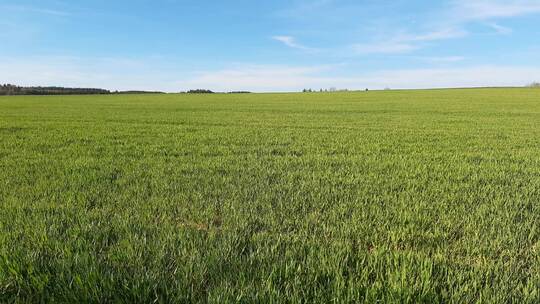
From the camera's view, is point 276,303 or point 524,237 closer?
point 276,303

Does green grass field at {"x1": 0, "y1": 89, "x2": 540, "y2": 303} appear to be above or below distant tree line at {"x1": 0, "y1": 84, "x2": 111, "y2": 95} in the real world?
below

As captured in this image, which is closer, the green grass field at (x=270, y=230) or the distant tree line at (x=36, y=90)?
the green grass field at (x=270, y=230)

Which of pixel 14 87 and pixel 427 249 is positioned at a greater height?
pixel 14 87

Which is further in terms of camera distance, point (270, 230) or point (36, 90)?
point (36, 90)

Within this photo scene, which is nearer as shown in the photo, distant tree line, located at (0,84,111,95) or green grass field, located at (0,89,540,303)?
green grass field, located at (0,89,540,303)

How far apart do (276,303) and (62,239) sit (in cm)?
275

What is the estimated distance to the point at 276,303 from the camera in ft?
9.56

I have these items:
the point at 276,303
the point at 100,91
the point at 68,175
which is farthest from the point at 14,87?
the point at 276,303

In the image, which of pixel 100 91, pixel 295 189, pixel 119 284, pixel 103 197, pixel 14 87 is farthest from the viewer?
pixel 100 91

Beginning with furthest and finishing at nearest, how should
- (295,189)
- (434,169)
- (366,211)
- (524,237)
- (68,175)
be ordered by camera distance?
(434,169)
(68,175)
(295,189)
(366,211)
(524,237)

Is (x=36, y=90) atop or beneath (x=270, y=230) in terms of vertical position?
atop

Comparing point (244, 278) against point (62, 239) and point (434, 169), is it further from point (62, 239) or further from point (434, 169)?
point (434, 169)

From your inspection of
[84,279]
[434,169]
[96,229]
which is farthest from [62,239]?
[434,169]

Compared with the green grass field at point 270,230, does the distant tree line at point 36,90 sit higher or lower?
higher
